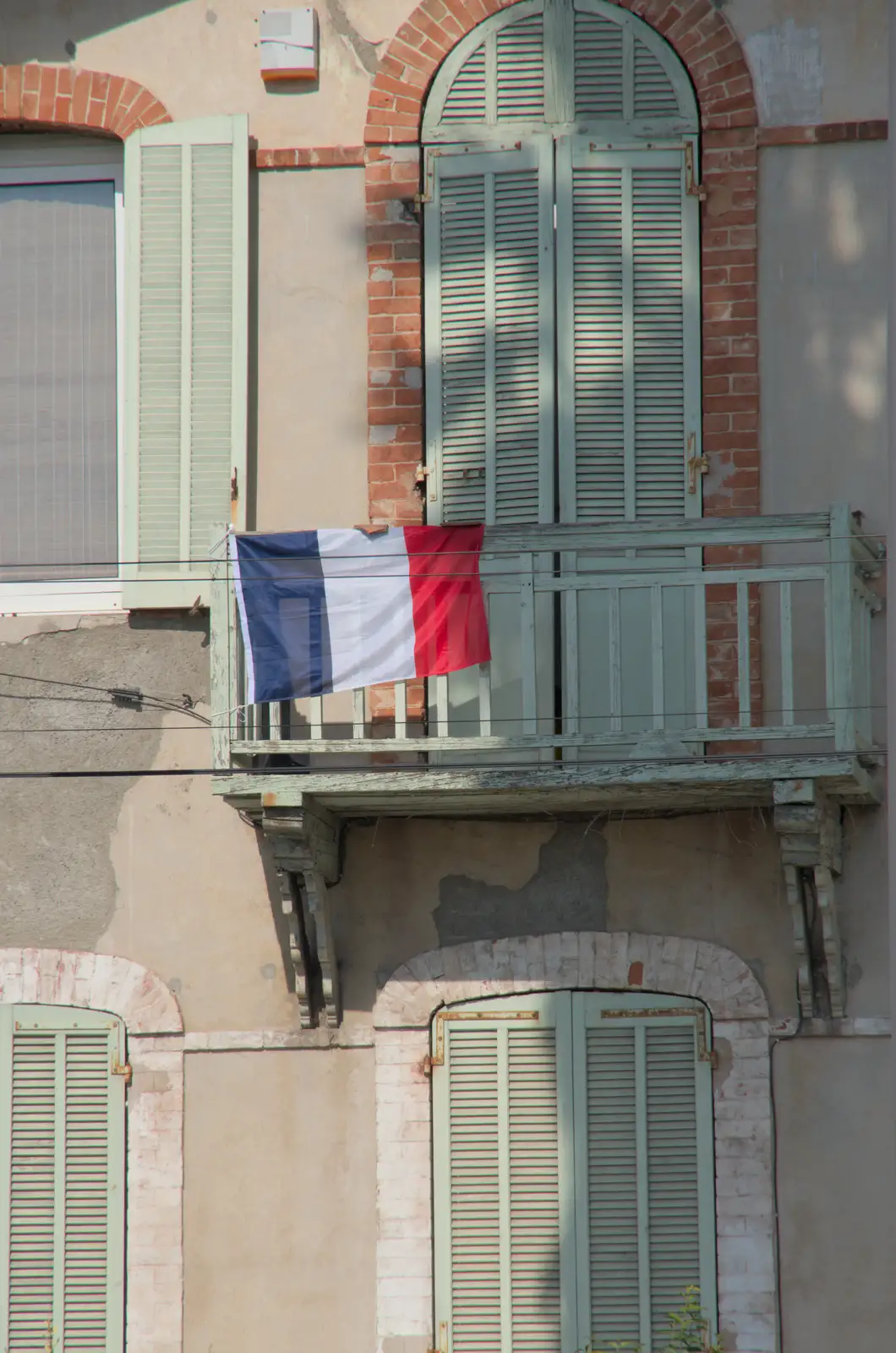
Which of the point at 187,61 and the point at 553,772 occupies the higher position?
the point at 187,61

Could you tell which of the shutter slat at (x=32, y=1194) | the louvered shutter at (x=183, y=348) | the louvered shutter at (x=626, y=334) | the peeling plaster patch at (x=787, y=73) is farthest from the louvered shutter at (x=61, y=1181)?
the peeling plaster patch at (x=787, y=73)

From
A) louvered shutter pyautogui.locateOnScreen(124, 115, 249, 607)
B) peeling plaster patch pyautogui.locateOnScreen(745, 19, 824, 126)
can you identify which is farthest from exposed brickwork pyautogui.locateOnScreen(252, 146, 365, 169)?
peeling plaster patch pyautogui.locateOnScreen(745, 19, 824, 126)

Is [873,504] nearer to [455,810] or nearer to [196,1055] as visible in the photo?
[455,810]

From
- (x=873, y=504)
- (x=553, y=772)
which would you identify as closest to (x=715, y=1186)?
(x=553, y=772)

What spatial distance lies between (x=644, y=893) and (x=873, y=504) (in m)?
2.09

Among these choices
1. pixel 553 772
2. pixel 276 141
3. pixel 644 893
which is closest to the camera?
pixel 553 772

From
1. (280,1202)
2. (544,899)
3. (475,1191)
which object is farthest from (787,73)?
(280,1202)

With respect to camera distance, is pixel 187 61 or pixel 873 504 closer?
pixel 873 504

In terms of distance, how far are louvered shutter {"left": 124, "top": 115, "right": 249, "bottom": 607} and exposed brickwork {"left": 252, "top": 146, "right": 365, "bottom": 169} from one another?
127 millimetres

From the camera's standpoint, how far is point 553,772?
965 cm

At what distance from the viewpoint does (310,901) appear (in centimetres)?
1009

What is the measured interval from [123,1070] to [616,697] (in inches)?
112

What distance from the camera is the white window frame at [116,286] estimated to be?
10883 millimetres

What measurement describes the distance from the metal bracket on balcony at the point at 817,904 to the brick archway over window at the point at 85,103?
4.67 m
